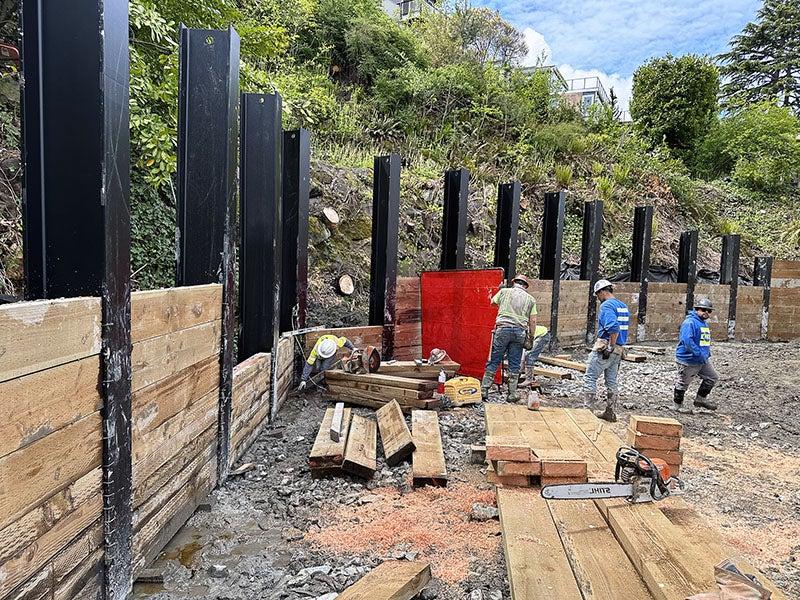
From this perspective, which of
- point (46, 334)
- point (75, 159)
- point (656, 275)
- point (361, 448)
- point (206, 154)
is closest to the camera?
point (46, 334)

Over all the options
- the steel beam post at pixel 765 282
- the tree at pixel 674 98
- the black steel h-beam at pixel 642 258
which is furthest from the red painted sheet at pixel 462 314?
the tree at pixel 674 98

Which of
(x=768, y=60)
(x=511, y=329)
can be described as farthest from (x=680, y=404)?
(x=768, y=60)

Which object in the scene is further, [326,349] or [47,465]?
[326,349]

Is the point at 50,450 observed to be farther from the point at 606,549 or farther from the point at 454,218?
the point at 454,218

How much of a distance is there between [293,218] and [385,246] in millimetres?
1779

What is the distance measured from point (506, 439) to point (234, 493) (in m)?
2.25

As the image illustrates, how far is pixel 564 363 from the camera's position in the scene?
10930 millimetres

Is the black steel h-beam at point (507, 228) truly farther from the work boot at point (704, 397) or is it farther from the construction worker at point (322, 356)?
the construction worker at point (322, 356)

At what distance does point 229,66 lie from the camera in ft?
13.1

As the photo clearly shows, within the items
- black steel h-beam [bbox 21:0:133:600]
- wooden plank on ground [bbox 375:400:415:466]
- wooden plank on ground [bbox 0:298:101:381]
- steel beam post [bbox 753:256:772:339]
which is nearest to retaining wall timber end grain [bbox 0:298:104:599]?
wooden plank on ground [bbox 0:298:101:381]

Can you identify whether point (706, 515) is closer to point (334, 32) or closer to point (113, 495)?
point (113, 495)

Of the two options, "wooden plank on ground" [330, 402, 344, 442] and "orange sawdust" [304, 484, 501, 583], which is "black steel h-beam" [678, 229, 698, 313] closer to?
"wooden plank on ground" [330, 402, 344, 442]

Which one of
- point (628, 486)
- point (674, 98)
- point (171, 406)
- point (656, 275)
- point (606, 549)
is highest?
point (674, 98)

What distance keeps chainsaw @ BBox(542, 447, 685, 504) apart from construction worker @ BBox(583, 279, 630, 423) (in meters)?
4.39
